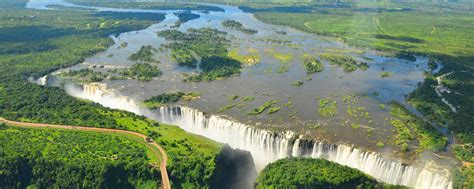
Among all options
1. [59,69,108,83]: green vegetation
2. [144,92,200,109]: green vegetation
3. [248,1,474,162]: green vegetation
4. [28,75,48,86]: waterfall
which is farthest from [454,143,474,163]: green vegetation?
[28,75,48,86]: waterfall

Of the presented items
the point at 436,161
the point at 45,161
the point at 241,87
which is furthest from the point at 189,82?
the point at 436,161

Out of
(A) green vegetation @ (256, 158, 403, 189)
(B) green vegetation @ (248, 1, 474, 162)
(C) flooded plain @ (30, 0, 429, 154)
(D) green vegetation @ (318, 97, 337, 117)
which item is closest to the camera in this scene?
(A) green vegetation @ (256, 158, 403, 189)

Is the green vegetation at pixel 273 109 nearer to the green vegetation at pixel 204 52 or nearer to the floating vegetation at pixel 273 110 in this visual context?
the floating vegetation at pixel 273 110

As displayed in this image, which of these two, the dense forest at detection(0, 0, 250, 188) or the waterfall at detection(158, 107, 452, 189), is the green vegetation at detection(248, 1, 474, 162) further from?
the dense forest at detection(0, 0, 250, 188)

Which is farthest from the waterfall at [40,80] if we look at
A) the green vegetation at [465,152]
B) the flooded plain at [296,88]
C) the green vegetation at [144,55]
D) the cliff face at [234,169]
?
the green vegetation at [465,152]

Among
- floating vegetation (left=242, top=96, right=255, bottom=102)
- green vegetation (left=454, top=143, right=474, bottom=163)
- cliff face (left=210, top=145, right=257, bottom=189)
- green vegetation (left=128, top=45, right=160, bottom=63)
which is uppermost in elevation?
green vegetation (left=128, top=45, right=160, bottom=63)

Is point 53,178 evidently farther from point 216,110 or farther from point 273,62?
point 273,62

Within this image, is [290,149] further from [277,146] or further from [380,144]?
[380,144]

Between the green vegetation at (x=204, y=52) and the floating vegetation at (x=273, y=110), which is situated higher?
the green vegetation at (x=204, y=52)
